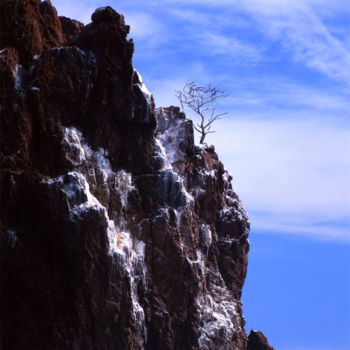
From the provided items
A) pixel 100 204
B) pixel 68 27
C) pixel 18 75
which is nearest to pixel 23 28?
pixel 18 75

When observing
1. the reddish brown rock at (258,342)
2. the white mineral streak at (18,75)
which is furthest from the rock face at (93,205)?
the reddish brown rock at (258,342)

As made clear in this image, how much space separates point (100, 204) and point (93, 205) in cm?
107

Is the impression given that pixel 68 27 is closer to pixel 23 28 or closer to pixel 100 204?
pixel 23 28

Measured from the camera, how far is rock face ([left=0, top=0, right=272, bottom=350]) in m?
39.4

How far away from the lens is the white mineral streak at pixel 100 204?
1571 inches

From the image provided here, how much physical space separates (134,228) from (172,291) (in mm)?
4722

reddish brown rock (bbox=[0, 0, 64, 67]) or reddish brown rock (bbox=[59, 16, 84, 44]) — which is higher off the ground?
reddish brown rock (bbox=[59, 16, 84, 44])

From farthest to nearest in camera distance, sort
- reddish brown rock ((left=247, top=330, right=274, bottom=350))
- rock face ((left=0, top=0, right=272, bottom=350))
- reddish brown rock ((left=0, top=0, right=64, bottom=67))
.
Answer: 1. reddish brown rock ((left=247, top=330, right=274, bottom=350))
2. reddish brown rock ((left=0, top=0, right=64, bottom=67))
3. rock face ((left=0, top=0, right=272, bottom=350))

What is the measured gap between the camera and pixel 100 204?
4103 centimetres

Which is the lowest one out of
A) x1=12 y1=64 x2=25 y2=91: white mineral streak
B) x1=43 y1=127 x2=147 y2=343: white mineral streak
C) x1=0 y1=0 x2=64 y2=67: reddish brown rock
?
x1=43 y1=127 x2=147 y2=343: white mineral streak

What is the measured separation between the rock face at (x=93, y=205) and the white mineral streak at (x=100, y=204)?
3.0 inches

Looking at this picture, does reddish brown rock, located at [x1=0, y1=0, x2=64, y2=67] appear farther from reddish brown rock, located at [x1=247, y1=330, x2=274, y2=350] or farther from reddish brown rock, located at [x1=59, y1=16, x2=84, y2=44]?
reddish brown rock, located at [x1=247, y1=330, x2=274, y2=350]

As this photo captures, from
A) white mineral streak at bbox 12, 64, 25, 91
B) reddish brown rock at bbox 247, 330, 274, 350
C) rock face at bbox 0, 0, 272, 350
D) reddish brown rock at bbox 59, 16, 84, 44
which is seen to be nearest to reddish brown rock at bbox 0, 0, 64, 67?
rock face at bbox 0, 0, 272, 350

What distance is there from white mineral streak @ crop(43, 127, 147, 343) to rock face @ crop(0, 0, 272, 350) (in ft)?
0.25
